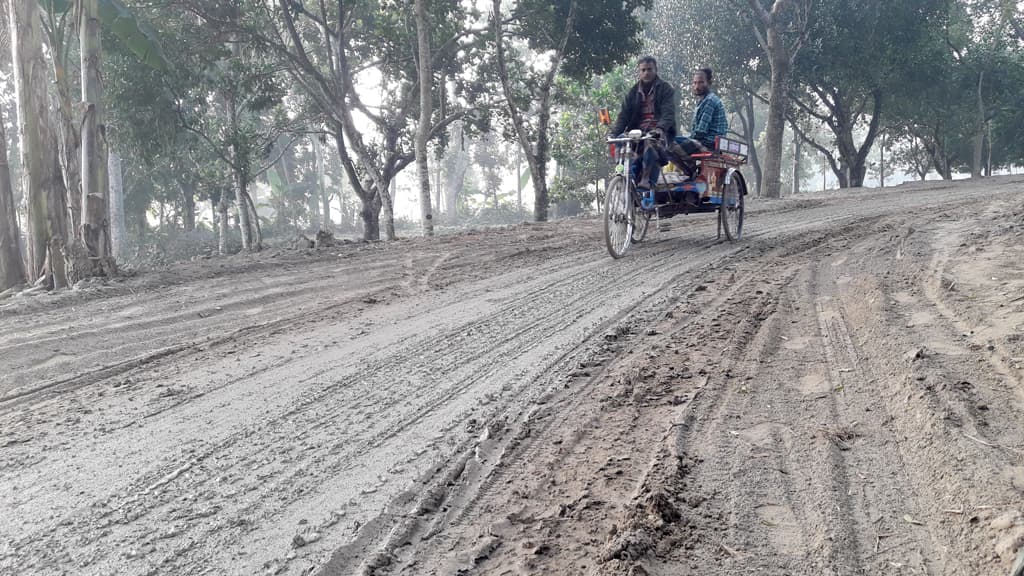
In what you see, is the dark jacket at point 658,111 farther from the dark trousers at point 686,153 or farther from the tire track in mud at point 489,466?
the tire track in mud at point 489,466

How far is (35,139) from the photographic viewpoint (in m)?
9.51

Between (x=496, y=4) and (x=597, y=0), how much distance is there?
2.96 meters

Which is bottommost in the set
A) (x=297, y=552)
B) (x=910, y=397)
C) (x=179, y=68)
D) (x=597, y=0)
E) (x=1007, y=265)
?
(x=297, y=552)

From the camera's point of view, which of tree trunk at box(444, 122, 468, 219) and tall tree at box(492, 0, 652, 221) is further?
tree trunk at box(444, 122, 468, 219)

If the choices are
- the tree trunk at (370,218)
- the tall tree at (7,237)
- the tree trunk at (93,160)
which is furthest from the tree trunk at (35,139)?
the tree trunk at (370,218)

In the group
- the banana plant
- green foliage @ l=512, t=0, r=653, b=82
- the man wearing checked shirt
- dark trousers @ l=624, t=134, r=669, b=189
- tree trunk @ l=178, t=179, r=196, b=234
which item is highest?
green foliage @ l=512, t=0, r=653, b=82

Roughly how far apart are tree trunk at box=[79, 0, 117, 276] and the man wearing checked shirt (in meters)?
7.30

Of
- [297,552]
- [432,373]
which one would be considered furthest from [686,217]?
[297,552]

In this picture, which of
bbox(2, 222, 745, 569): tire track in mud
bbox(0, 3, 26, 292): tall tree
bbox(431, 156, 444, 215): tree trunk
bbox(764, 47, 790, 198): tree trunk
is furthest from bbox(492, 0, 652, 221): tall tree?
bbox(431, 156, 444, 215): tree trunk

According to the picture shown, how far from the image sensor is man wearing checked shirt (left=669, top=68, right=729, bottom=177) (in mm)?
8247

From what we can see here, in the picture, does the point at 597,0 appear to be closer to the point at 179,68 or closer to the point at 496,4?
the point at 496,4

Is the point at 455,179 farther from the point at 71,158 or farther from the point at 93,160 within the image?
the point at 93,160

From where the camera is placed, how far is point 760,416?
298 cm

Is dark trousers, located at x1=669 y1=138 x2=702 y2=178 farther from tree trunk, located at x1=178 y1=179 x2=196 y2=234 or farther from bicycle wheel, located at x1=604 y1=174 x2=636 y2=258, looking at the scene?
tree trunk, located at x1=178 y1=179 x2=196 y2=234
